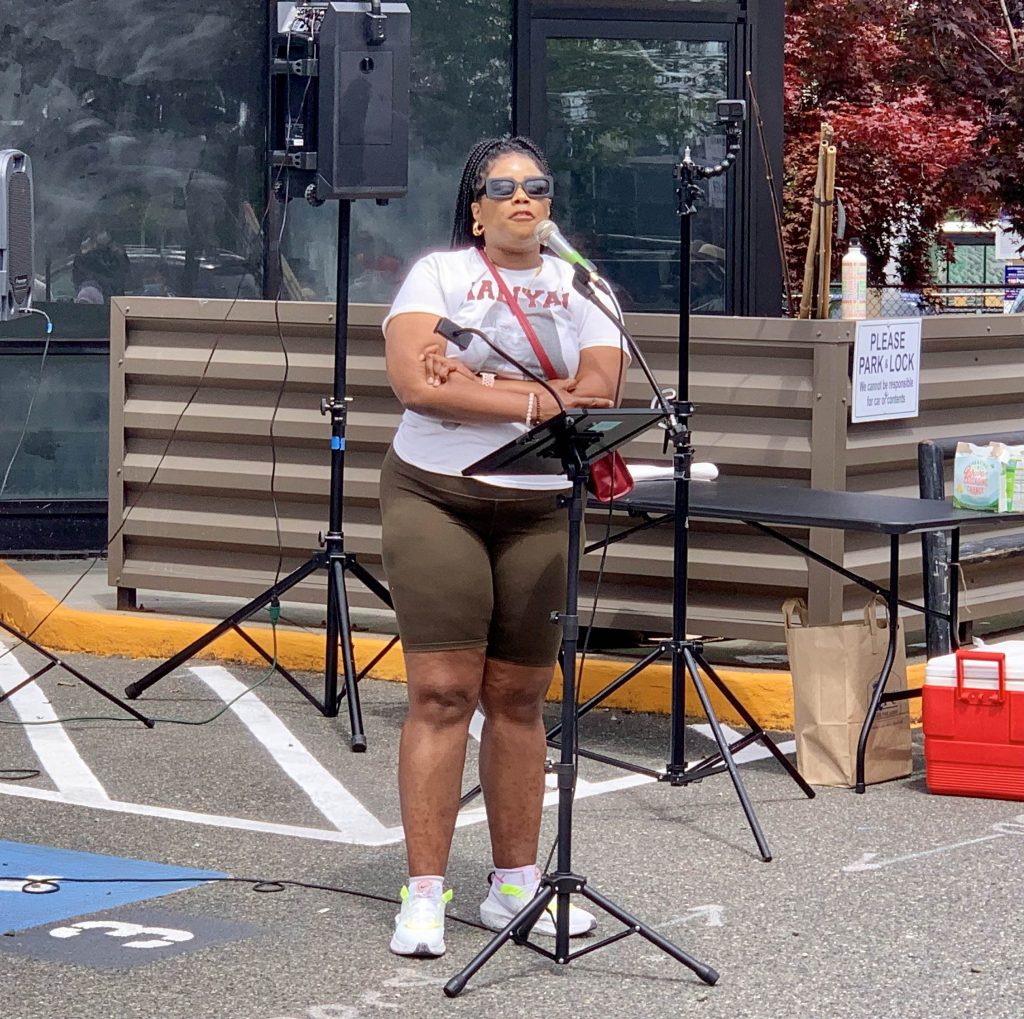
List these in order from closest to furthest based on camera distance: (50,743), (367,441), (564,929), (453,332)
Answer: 1. (453,332)
2. (564,929)
3. (50,743)
4. (367,441)

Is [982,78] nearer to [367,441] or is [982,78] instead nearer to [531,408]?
[367,441]

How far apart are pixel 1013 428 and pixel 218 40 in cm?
505

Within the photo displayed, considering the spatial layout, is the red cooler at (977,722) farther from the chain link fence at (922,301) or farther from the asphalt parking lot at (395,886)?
the chain link fence at (922,301)

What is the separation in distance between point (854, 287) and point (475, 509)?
3919 millimetres

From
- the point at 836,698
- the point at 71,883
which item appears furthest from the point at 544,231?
the point at 836,698

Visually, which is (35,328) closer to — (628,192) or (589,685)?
(628,192)

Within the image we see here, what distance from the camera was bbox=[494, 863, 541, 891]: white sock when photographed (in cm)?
490

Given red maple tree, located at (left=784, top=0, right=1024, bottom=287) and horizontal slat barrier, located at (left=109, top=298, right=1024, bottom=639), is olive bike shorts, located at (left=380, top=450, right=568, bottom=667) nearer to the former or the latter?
horizontal slat barrier, located at (left=109, top=298, right=1024, bottom=639)

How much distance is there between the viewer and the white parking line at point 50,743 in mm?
6402

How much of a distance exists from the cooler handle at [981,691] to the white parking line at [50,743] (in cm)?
273

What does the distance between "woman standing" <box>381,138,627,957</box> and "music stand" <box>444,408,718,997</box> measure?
147mm

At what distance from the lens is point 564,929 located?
4637mm

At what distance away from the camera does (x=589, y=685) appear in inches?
300

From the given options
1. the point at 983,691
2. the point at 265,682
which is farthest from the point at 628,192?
the point at 983,691
